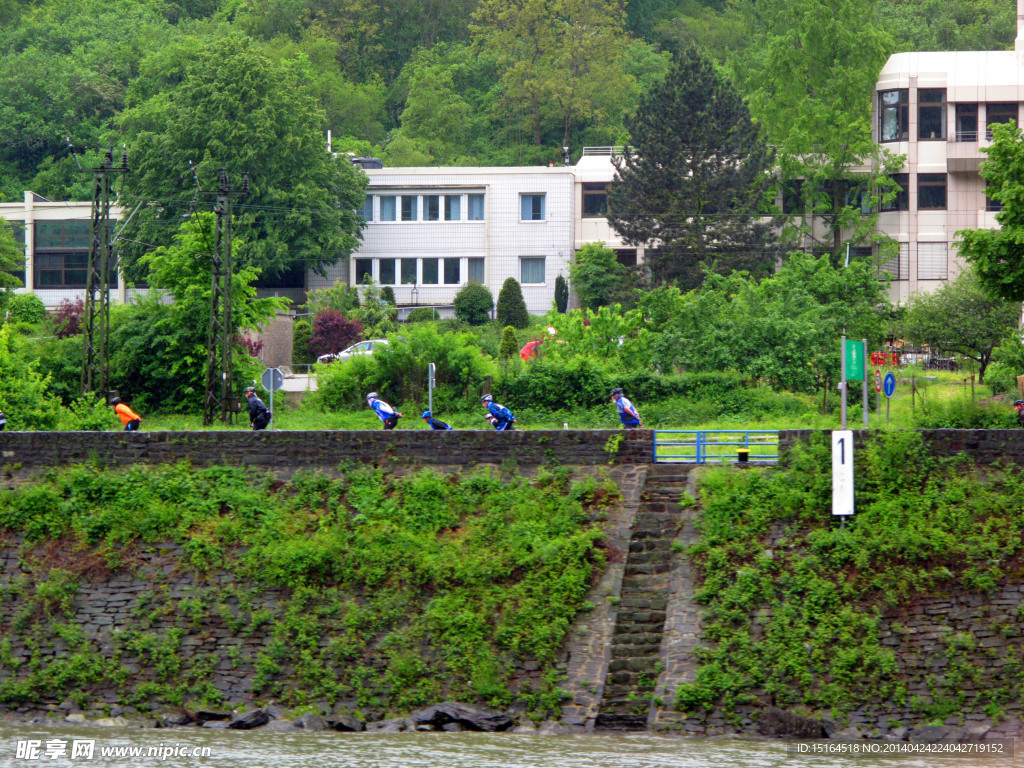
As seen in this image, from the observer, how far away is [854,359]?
23281 mm

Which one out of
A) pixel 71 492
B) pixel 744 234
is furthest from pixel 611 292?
pixel 71 492

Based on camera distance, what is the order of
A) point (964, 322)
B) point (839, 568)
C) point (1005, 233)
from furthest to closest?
1. point (964, 322)
2. point (1005, 233)
3. point (839, 568)

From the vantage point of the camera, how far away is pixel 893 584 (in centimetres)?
1989

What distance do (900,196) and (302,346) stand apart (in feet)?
86.1

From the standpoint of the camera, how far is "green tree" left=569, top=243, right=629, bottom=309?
58250 mm

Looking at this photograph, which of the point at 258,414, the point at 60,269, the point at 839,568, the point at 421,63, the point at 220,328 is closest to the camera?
the point at 839,568

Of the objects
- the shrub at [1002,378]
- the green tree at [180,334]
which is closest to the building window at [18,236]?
the green tree at [180,334]

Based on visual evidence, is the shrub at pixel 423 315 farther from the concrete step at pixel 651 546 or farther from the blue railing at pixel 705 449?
the concrete step at pixel 651 546

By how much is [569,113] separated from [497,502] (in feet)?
191

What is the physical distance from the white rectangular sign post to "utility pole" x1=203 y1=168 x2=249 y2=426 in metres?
17.5

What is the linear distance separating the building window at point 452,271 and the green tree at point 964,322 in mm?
25753

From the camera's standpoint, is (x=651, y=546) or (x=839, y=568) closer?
(x=839, y=568)

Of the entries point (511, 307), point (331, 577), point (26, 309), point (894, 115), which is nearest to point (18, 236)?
point (26, 309)

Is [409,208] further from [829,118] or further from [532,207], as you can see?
[829,118]
